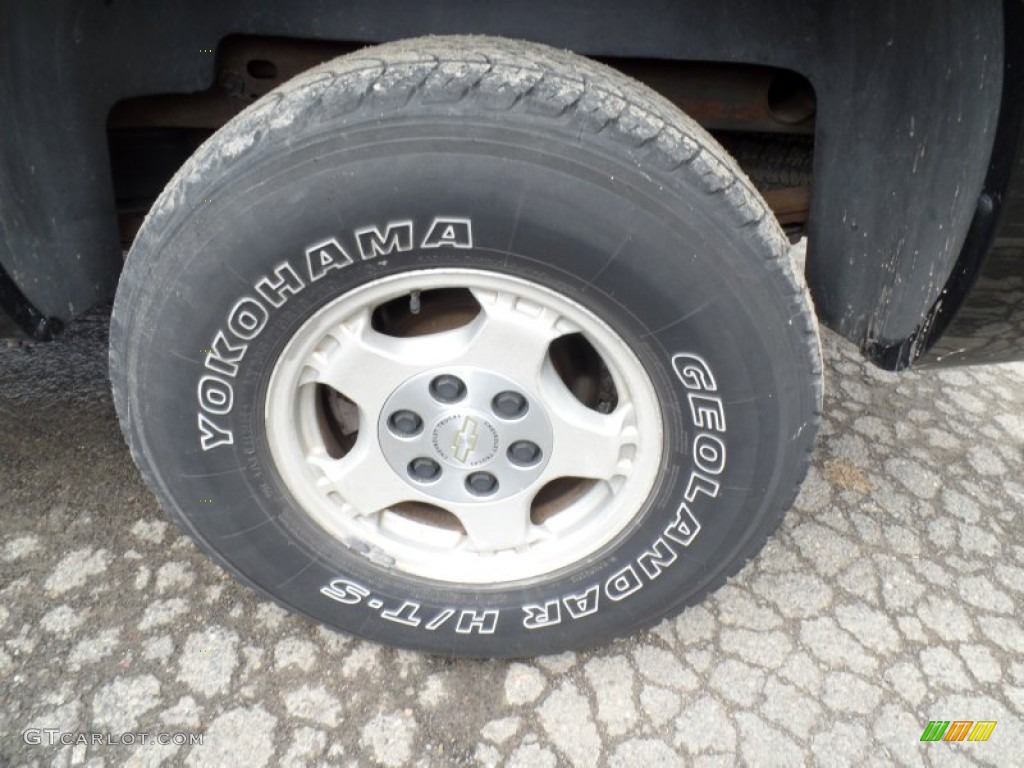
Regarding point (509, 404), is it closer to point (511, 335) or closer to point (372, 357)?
point (511, 335)

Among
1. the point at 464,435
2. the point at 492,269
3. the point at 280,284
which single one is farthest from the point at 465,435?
the point at 280,284

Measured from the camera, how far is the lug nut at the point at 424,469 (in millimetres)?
1703

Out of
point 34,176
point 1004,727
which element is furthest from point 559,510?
point 34,176

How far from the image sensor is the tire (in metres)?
1.36

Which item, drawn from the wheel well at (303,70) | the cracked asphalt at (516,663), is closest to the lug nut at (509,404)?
the cracked asphalt at (516,663)

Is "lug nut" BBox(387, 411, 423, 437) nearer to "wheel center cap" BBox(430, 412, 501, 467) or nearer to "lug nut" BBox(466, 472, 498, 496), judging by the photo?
"wheel center cap" BBox(430, 412, 501, 467)

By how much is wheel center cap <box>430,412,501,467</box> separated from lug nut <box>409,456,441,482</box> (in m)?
0.03

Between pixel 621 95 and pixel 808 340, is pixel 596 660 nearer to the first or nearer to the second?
pixel 808 340

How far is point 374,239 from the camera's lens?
4.58ft

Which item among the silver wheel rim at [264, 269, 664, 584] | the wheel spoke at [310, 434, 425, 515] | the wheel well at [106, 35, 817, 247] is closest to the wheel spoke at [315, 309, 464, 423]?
the silver wheel rim at [264, 269, 664, 584]

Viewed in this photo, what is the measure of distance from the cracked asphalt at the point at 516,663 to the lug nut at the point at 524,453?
21.8 inches

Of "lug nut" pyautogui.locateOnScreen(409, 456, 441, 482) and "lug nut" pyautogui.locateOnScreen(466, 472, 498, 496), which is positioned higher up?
"lug nut" pyautogui.locateOnScreen(409, 456, 441, 482)

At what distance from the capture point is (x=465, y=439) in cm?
165

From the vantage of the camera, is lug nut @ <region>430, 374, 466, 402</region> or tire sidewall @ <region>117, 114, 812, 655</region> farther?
lug nut @ <region>430, 374, 466, 402</region>
